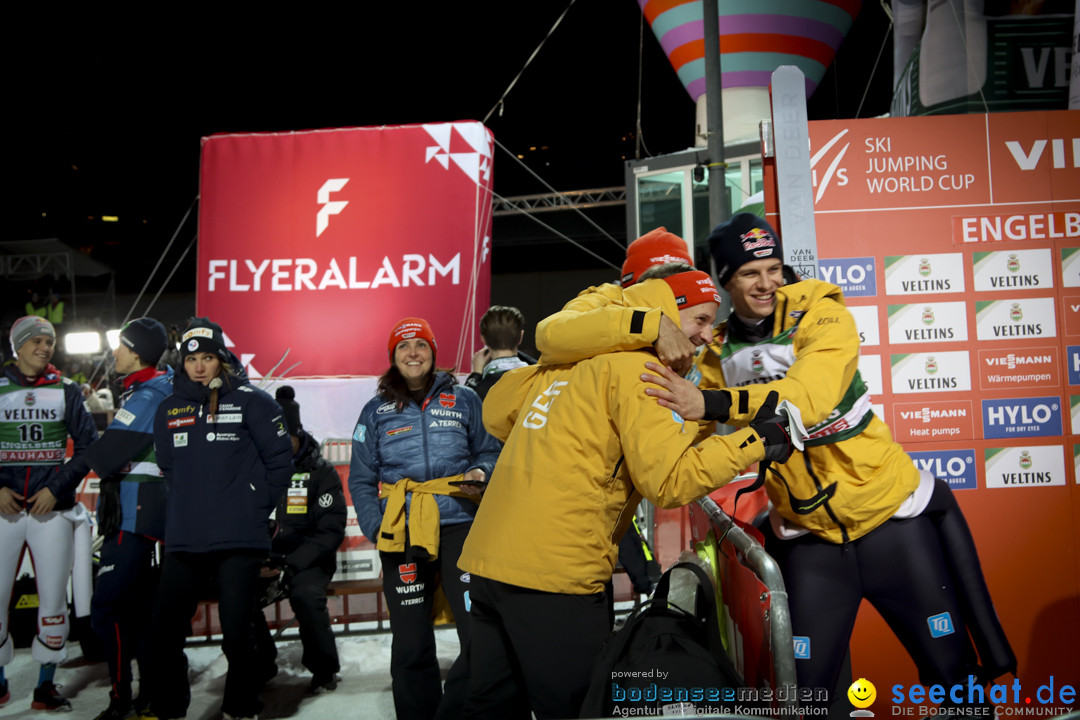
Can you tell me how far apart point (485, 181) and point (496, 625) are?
6.18 meters

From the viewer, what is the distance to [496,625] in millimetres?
2371

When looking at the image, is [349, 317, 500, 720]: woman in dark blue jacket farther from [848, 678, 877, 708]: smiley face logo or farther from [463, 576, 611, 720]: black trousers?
[848, 678, 877, 708]: smiley face logo

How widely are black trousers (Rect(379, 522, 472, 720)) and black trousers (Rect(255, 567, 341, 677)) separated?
1.16 m

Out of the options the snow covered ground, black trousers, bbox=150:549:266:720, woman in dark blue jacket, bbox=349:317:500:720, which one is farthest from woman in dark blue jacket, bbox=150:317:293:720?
woman in dark blue jacket, bbox=349:317:500:720

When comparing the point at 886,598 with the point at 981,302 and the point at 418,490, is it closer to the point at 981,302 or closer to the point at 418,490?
the point at 981,302

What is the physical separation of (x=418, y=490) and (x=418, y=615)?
0.56 metres

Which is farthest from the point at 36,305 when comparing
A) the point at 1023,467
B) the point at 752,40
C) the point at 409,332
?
the point at 1023,467

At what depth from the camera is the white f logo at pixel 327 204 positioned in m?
7.99

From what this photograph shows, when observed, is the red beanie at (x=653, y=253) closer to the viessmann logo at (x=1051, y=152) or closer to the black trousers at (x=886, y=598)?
the black trousers at (x=886, y=598)

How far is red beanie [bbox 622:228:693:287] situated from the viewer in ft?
9.78

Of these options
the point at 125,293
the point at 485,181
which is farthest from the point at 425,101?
the point at 485,181

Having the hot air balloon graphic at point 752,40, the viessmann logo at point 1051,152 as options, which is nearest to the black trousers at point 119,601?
the viessmann logo at point 1051,152

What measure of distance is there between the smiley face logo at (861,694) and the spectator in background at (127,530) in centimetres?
344

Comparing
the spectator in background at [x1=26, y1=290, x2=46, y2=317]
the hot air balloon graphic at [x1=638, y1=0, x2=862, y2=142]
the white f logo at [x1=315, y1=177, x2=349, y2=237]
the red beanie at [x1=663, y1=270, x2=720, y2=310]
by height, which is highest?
the hot air balloon graphic at [x1=638, y1=0, x2=862, y2=142]
